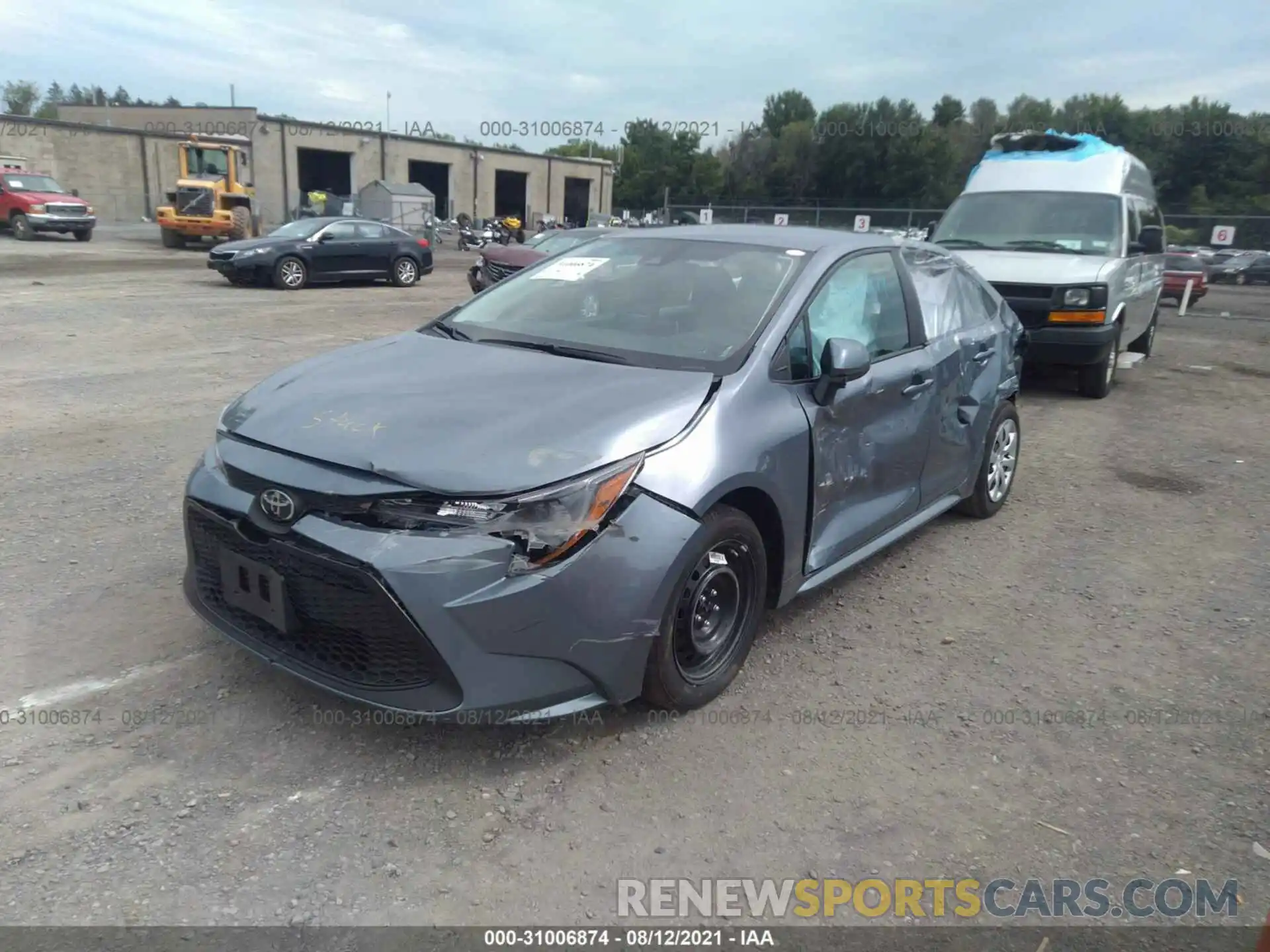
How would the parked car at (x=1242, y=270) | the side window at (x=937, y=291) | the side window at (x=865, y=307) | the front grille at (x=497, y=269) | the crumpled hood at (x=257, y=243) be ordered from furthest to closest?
1. the parked car at (x=1242, y=270)
2. the crumpled hood at (x=257, y=243)
3. the front grille at (x=497, y=269)
4. the side window at (x=937, y=291)
5. the side window at (x=865, y=307)

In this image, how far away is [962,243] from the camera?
9836 mm

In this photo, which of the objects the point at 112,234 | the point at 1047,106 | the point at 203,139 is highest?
the point at 1047,106

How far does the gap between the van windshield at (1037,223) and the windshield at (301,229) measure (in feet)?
40.1

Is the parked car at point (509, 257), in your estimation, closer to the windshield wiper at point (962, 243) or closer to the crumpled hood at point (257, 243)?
the crumpled hood at point (257, 243)

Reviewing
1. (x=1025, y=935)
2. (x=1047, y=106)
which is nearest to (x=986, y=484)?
(x=1025, y=935)

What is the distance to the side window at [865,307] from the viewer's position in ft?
12.6

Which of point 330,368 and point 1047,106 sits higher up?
point 1047,106

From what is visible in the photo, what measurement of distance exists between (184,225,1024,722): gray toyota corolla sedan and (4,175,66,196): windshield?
28528mm

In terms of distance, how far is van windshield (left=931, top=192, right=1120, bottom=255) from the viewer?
9.42 m

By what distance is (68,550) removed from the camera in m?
4.43

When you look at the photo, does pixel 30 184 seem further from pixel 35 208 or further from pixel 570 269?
pixel 570 269

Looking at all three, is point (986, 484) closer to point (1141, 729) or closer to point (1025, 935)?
point (1141, 729)

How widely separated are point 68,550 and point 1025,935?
4309 millimetres

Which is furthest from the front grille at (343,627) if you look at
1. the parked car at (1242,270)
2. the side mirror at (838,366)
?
the parked car at (1242,270)
